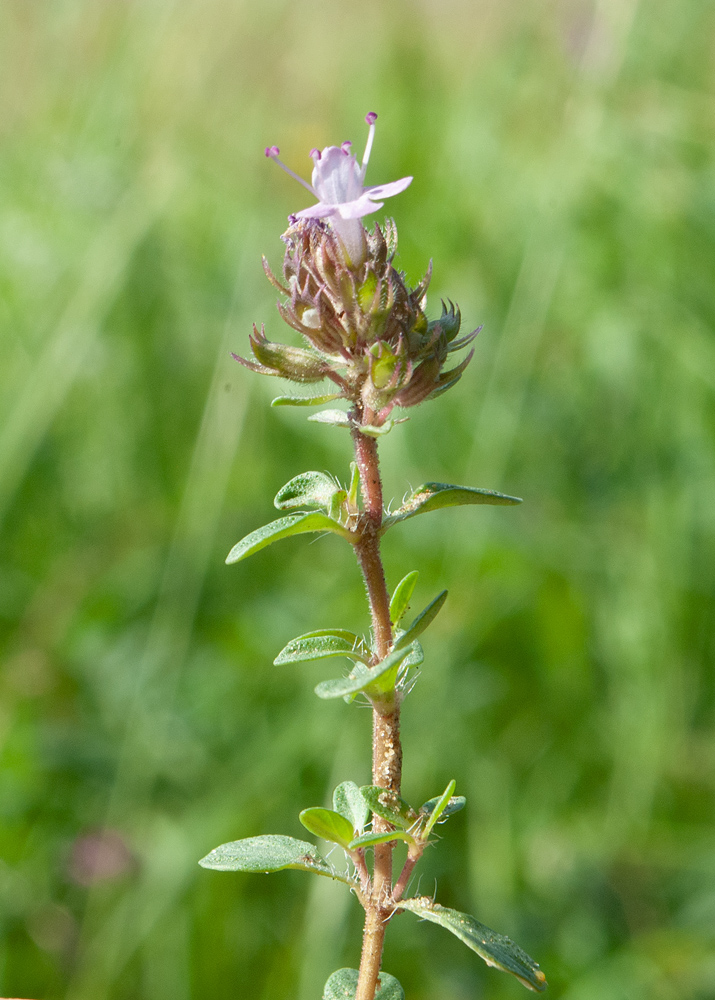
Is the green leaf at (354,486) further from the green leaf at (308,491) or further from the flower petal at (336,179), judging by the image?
the flower petal at (336,179)

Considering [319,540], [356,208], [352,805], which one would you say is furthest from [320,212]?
[319,540]

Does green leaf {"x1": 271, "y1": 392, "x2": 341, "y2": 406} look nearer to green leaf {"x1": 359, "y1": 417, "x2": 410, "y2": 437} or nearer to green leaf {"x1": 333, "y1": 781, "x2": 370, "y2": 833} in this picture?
green leaf {"x1": 359, "y1": 417, "x2": 410, "y2": 437}

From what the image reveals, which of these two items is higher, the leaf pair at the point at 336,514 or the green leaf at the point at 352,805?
the leaf pair at the point at 336,514

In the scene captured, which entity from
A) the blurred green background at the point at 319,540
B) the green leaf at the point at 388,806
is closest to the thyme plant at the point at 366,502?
the green leaf at the point at 388,806

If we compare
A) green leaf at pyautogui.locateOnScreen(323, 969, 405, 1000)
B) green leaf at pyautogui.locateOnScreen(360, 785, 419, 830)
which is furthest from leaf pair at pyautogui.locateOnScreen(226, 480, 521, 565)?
green leaf at pyautogui.locateOnScreen(323, 969, 405, 1000)

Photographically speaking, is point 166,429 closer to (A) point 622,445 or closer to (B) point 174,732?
(B) point 174,732

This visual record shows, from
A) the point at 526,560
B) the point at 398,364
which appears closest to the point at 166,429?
the point at 526,560
